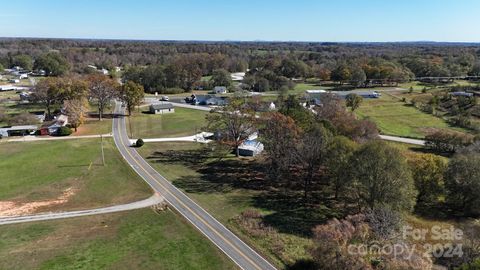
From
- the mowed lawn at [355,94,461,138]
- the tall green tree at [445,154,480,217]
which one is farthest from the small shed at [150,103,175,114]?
the tall green tree at [445,154,480,217]

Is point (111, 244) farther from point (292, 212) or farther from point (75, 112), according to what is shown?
point (75, 112)

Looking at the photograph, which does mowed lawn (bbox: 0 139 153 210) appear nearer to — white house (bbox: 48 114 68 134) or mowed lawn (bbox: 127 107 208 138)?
white house (bbox: 48 114 68 134)

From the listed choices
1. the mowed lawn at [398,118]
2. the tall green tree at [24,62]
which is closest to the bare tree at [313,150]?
the mowed lawn at [398,118]

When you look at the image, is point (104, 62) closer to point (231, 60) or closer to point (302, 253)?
point (231, 60)

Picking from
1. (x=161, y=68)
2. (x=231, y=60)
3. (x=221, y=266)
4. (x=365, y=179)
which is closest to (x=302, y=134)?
(x=365, y=179)

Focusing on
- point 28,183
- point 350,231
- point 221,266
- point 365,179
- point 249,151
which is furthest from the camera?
point 249,151

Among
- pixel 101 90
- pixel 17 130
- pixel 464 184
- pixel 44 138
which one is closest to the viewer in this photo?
pixel 464 184

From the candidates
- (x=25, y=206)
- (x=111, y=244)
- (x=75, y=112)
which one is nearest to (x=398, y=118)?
(x=75, y=112)
